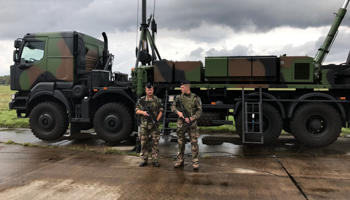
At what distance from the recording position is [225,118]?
766 cm

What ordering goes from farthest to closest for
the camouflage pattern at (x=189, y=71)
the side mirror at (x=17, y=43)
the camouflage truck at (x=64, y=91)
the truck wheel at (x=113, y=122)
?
the side mirror at (x=17, y=43) → the camouflage truck at (x=64, y=91) → the truck wheel at (x=113, y=122) → the camouflage pattern at (x=189, y=71)

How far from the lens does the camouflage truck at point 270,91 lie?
701 centimetres

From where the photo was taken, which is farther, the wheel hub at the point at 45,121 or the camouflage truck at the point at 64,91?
the wheel hub at the point at 45,121

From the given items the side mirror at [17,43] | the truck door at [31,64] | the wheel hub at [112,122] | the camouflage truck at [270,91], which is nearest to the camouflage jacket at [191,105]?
the camouflage truck at [270,91]

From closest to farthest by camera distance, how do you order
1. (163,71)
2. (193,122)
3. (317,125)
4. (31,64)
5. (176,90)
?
(193,122) < (317,125) < (163,71) < (176,90) < (31,64)

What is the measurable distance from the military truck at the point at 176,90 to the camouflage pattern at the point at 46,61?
0.03 meters

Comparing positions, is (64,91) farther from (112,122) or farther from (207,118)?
(207,118)

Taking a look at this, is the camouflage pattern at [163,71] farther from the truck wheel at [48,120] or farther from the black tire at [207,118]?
the truck wheel at [48,120]

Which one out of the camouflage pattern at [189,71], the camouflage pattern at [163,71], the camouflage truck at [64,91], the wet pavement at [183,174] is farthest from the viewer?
the camouflage truck at [64,91]

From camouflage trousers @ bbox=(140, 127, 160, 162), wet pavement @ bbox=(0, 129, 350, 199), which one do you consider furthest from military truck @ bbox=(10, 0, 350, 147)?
camouflage trousers @ bbox=(140, 127, 160, 162)

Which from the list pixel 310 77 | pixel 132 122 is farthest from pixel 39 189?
pixel 310 77

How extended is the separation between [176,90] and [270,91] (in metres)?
2.60

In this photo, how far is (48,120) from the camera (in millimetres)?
8031

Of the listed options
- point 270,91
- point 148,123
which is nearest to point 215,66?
point 270,91
